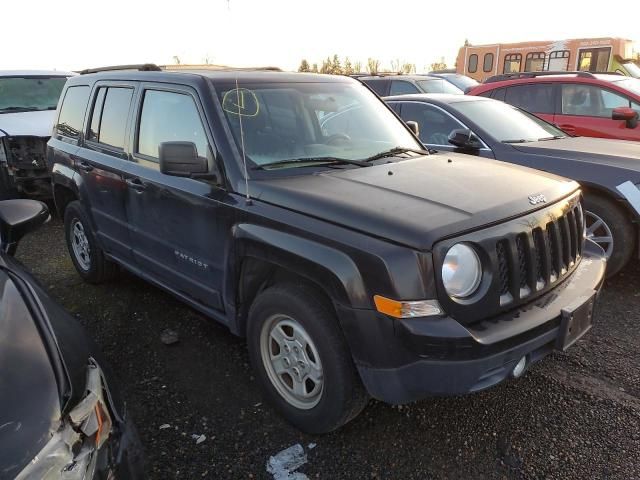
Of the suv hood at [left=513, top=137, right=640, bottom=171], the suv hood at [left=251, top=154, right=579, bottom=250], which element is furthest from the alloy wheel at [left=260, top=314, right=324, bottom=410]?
the suv hood at [left=513, top=137, right=640, bottom=171]

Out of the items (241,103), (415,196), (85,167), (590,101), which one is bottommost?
(590,101)

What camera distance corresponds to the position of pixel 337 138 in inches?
132

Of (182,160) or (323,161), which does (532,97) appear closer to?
(323,161)

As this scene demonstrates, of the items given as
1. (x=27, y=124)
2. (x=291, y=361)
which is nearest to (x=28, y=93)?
(x=27, y=124)

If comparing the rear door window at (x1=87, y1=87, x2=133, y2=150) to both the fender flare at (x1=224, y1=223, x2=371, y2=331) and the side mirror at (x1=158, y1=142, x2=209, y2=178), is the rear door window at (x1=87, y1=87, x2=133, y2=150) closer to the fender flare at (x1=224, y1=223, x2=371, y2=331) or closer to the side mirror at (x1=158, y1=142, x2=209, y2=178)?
the side mirror at (x1=158, y1=142, x2=209, y2=178)

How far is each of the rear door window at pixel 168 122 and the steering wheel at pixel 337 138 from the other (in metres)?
0.31

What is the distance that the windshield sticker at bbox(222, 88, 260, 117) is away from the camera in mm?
3029

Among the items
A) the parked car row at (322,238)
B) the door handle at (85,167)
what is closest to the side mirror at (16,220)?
the parked car row at (322,238)

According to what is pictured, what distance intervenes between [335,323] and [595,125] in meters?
6.04

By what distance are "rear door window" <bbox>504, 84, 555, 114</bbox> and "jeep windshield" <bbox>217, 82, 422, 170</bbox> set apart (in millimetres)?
4589

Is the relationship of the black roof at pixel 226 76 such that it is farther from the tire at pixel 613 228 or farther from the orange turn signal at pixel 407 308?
the tire at pixel 613 228

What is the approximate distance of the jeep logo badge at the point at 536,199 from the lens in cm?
259

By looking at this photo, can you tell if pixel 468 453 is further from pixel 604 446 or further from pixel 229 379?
pixel 229 379

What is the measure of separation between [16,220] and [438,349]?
2.06m
